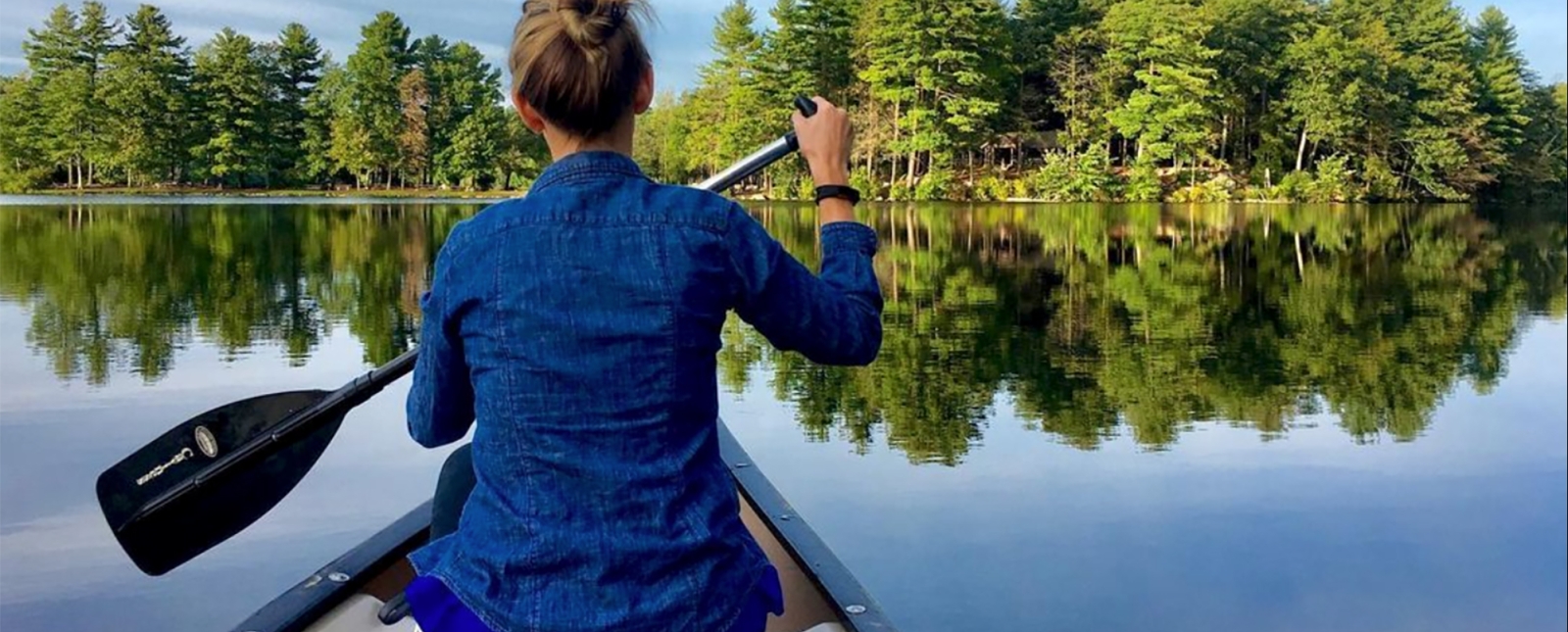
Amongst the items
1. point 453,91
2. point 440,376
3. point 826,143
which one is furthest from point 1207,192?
point 440,376

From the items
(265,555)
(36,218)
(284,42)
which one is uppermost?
(284,42)

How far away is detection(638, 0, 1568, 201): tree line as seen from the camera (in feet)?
77.9

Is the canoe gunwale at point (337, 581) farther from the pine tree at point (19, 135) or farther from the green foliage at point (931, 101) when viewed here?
the pine tree at point (19, 135)

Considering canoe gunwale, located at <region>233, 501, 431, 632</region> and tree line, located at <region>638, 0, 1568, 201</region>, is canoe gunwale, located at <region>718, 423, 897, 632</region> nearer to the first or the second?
canoe gunwale, located at <region>233, 501, 431, 632</region>

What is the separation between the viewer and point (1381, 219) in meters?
19.5

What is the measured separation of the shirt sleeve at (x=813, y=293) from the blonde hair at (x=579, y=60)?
13 cm

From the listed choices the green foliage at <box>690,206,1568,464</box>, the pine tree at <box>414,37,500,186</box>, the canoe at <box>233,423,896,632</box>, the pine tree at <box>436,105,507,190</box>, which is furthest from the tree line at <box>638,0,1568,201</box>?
the canoe at <box>233,423,896,632</box>

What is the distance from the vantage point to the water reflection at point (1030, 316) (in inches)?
184

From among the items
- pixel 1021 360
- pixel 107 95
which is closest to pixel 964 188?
pixel 107 95

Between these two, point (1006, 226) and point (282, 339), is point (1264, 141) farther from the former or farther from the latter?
point (282, 339)

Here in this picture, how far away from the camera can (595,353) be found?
2.84ft

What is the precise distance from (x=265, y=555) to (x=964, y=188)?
76.3 ft

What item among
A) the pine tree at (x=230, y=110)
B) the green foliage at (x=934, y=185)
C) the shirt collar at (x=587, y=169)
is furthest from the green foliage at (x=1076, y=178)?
the shirt collar at (x=587, y=169)

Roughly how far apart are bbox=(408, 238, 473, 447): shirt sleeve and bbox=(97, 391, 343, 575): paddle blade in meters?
0.76
